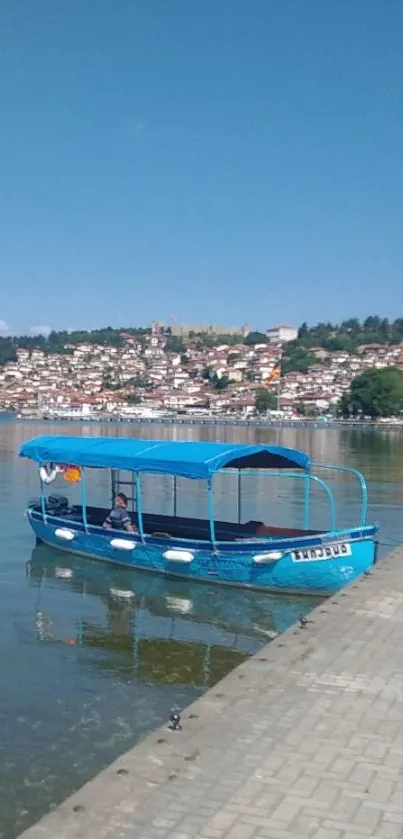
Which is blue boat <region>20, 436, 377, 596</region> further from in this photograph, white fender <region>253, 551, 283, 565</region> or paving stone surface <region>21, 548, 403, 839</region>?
paving stone surface <region>21, 548, 403, 839</region>

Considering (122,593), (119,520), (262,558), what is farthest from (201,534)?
(262,558)

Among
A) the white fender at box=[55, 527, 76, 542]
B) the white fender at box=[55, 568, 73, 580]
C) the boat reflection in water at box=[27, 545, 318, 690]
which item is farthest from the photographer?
the white fender at box=[55, 527, 76, 542]

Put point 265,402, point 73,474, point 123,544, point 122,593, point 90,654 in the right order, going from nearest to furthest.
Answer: point 90,654, point 122,593, point 123,544, point 73,474, point 265,402

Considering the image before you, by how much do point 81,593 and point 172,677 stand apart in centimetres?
513

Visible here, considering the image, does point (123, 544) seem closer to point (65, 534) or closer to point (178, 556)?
point (178, 556)

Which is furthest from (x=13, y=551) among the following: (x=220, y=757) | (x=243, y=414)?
(x=243, y=414)

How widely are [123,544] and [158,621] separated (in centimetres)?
311

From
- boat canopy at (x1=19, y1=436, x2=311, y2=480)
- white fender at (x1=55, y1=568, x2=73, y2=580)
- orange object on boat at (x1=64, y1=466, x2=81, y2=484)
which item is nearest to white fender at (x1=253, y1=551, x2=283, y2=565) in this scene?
boat canopy at (x1=19, y1=436, x2=311, y2=480)

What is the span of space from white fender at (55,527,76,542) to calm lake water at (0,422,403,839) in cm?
Result: 48

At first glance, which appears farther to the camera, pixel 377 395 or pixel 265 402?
pixel 265 402

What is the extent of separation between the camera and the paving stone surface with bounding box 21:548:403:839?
4.86 metres

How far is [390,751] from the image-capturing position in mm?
6008

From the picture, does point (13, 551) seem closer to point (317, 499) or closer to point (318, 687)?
point (318, 687)

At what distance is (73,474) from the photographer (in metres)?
17.6
